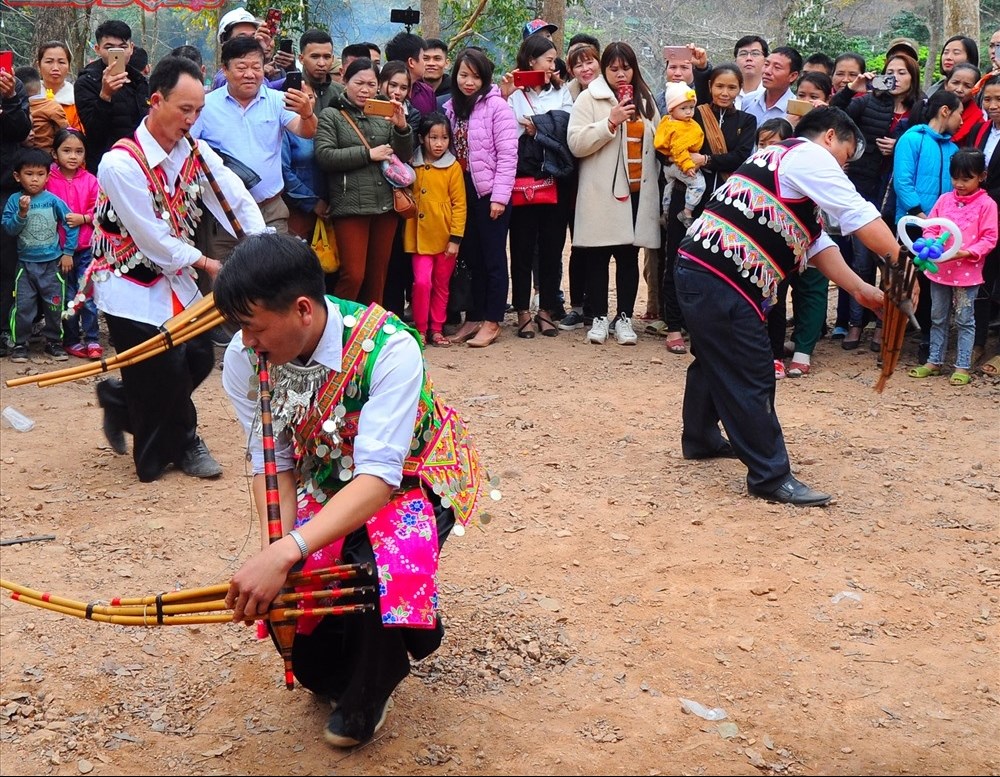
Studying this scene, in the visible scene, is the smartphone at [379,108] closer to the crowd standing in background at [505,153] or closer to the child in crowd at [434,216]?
the crowd standing in background at [505,153]

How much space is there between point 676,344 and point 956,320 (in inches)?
71.7

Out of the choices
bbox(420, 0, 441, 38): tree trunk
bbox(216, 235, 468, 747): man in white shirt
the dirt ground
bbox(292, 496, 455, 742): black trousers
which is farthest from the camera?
bbox(420, 0, 441, 38): tree trunk

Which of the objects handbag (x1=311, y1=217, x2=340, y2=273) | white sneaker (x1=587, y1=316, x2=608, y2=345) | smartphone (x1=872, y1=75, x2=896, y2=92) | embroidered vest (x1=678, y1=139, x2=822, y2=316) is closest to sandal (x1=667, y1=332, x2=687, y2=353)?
white sneaker (x1=587, y1=316, x2=608, y2=345)

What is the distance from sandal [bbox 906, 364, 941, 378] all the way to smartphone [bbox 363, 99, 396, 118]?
374 cm

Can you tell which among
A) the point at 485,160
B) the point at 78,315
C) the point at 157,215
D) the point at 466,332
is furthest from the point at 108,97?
the point at 466,332

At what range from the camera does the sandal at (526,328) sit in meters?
8.25

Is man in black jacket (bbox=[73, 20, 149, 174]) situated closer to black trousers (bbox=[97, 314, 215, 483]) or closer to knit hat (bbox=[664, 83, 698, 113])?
black trousers (bbox=[97, 314, 215, 483])

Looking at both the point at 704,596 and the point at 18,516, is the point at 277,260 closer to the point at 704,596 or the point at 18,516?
the point at 704,596

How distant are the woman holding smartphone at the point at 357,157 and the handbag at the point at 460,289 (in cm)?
79

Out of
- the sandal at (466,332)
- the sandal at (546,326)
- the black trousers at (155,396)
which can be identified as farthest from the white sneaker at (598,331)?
the black trousers at (155,396)

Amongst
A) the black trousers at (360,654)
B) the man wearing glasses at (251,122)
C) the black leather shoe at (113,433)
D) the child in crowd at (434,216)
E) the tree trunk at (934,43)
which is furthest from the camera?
the tree trunk at (934,43)

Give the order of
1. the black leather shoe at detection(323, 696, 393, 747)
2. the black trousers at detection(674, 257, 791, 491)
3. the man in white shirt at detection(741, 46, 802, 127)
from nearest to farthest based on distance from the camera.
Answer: the black leather shoe at detection(323, 696, 393, 747)
the black trousers at detection(674, 257, 791, 491)
the man in white shirt at detection(741, 46, 802, 127)

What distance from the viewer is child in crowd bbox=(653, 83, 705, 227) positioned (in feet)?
24.7

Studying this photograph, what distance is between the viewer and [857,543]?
483cm
